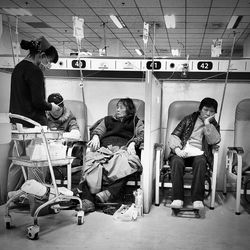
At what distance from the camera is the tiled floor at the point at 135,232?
2201mm

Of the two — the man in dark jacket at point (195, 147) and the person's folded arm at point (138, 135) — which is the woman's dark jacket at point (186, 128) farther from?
the person's folded arm at point (138, 135)

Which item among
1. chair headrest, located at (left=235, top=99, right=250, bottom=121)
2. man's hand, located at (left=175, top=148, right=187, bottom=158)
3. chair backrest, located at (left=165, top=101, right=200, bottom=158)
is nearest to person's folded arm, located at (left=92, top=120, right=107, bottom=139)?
chair backrest, located at (left=165, top=101, right=200, bottom=158)

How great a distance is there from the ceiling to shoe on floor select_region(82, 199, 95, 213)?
369 cm

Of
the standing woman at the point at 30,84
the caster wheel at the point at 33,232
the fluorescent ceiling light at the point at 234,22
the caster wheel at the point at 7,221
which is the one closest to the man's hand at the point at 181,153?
the standing woman at the point at 30,84

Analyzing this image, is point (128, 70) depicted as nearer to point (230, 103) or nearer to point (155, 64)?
point (155, 64)

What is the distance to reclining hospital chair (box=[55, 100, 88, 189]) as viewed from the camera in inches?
122

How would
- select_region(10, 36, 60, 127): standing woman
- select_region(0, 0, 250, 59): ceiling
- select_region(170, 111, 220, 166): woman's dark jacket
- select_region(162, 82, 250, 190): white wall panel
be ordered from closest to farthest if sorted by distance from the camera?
select_region(10, 36, 60, 127): standing woman
select_region(170, 111, 220, 166): woman's dark jacket
select_region(162, 82, 250, 190): white wall panel
select_region(0, 0, 250, 59): ceiling

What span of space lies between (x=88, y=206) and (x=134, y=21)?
A: 6.86 m

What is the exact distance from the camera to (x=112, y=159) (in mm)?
2998

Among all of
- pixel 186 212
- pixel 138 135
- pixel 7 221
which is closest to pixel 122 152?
pixel 138 135

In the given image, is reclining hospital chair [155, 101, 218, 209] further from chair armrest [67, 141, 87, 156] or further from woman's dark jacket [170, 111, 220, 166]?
chair armrest [67, 141, 87, 156]

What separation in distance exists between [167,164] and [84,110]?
112 cm

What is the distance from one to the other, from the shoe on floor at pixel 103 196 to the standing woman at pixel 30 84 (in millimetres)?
869

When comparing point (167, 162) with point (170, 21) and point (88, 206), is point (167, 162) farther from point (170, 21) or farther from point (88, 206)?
point (170, 21)
